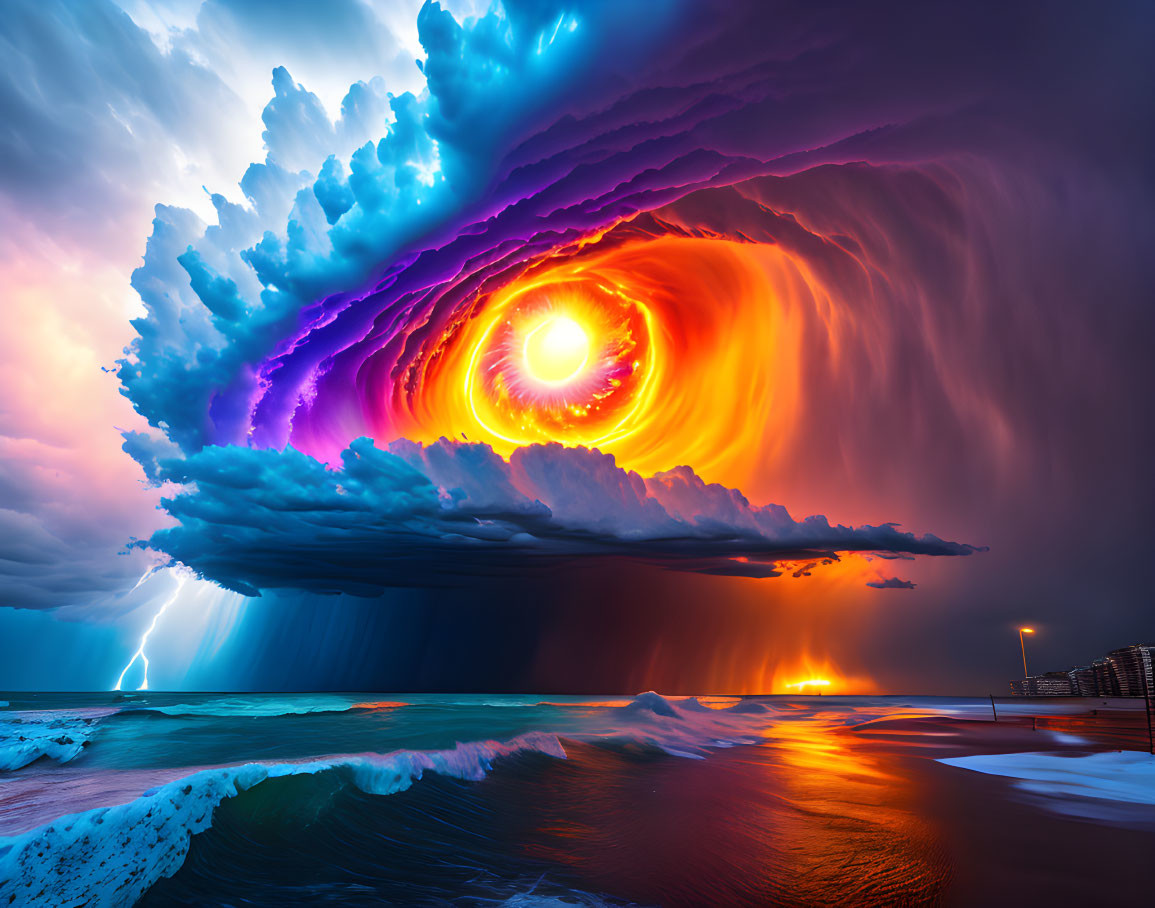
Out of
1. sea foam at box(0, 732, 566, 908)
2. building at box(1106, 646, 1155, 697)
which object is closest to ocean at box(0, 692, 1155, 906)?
sea foam at box(0, 732, 566, 908)

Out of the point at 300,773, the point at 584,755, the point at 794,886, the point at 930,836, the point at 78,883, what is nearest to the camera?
the point at 78,883

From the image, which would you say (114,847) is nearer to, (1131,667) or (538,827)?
(538,827)

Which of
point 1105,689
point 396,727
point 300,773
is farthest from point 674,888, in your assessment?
point 1105,689

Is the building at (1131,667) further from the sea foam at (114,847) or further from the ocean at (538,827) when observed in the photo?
the sea foam at (114,847)

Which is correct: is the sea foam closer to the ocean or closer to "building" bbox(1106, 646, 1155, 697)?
the ocean

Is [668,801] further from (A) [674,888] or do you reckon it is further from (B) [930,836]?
(A) [674,888]

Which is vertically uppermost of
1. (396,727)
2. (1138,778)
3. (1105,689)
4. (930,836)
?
(1105,689)

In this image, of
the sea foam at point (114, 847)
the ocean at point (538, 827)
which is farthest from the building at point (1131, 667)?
the sea foam at point (114, 847)

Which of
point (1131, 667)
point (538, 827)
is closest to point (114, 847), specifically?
point (538, 827)
